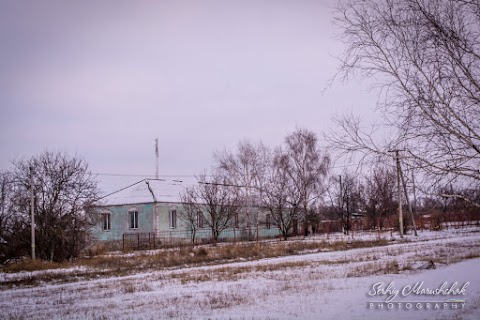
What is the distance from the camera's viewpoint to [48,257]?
93.6 ft

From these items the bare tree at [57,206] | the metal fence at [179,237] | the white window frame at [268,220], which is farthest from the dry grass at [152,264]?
the white window frame at [268,220]

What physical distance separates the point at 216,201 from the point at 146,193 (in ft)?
24.1

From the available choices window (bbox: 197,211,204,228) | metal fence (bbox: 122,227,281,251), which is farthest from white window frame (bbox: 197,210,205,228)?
metal fence (bbox: 122,227,281,251)

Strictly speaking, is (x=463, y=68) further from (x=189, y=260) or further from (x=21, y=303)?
(x=189, y=260)

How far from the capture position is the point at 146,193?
4838cm

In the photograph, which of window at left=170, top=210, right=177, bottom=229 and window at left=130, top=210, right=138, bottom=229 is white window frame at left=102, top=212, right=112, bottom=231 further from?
window at left=170, top=210, right=177, bottom=229

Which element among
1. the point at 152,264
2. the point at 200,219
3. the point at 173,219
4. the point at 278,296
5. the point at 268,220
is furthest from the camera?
the point at 268,220

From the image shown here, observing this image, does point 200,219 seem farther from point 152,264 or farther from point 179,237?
point 152,264

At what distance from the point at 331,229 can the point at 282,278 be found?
161 feet

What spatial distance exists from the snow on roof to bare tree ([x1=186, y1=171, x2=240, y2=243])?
182 cm

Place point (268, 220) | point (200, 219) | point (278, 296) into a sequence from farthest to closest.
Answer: point (268, 220) < point (200, 219) < point (278, 296)
